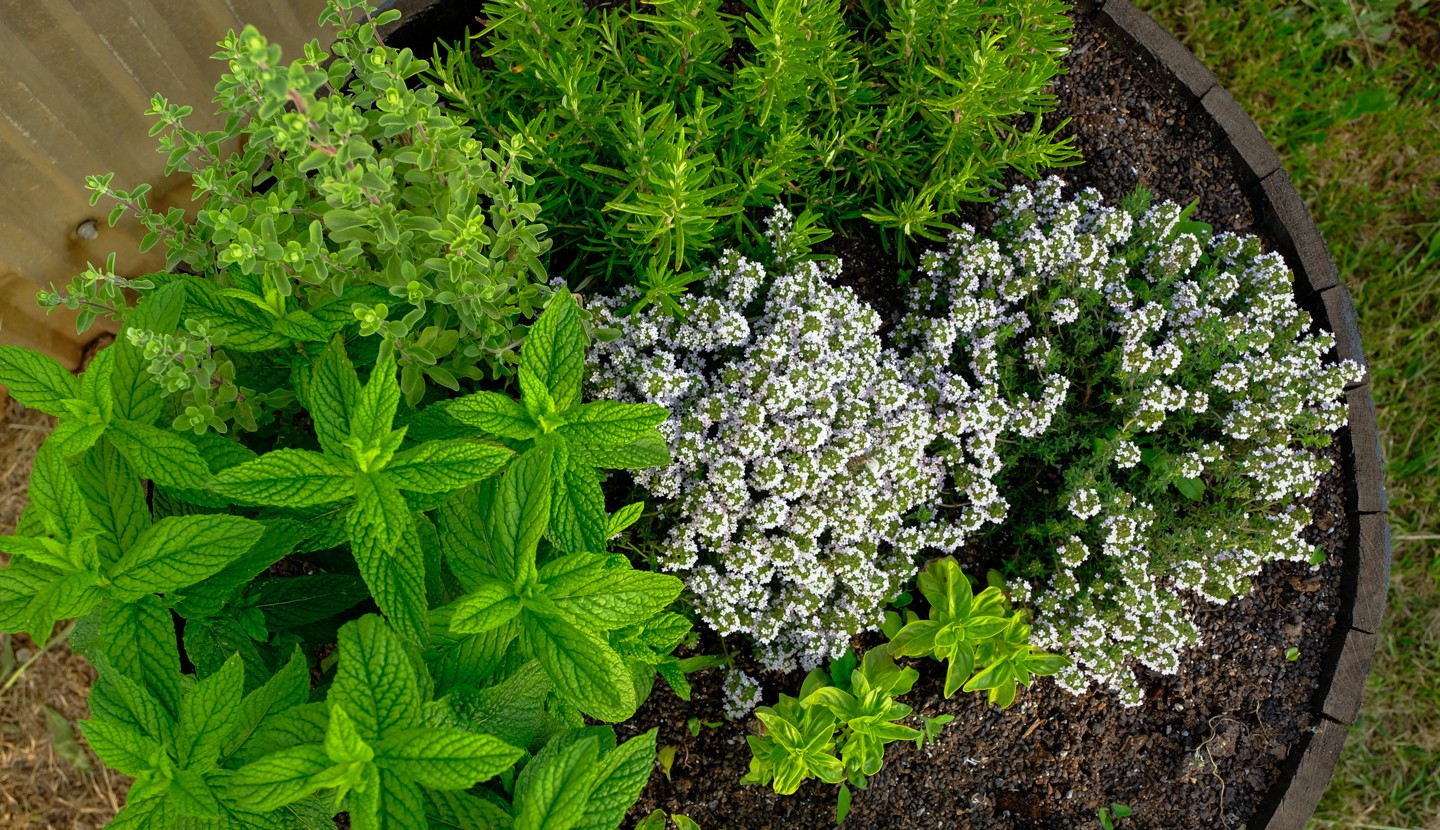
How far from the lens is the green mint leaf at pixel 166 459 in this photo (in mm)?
1858

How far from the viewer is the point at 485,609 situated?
1.79m

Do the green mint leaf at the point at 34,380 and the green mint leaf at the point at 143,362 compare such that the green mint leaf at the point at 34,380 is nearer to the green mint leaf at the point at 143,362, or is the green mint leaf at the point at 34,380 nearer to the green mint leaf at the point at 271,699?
the green mint leaf at the point at 143,362

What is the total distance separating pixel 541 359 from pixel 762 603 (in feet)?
3.49

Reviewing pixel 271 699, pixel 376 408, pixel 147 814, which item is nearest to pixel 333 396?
pixel 376 408

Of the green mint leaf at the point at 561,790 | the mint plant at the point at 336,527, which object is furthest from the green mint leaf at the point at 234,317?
the green mint leaf at the point at 561,790

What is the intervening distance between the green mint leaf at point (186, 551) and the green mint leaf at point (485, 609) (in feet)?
1.39

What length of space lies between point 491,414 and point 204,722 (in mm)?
798

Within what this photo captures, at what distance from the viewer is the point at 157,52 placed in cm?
310

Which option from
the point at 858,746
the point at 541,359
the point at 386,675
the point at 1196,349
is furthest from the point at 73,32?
the point at 1196,349

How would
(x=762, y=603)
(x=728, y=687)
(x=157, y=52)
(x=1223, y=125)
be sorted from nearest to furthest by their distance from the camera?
(x=762, y=603), (x=728, y=687), (x=157, y=52), (x=1223, y=125)

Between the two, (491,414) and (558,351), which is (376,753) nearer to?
(491,414)

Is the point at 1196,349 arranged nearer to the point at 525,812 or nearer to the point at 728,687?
the point at 728,687

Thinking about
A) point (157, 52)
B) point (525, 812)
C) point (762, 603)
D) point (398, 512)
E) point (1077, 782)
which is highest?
point (157, 52)

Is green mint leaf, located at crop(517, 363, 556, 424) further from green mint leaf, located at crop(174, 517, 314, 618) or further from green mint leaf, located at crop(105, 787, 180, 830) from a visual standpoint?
green mint leaf, located at crop(105, 787, 180, 830)
